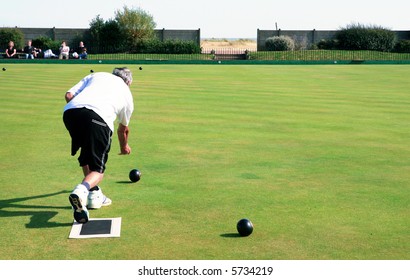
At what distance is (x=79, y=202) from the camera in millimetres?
6359

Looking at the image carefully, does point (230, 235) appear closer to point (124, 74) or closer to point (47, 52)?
point (124, 74)

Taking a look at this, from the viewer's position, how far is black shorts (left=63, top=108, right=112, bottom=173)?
684 centimetres

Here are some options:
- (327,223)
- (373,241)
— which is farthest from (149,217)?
(373,241)

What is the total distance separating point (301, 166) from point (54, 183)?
367 centimetres

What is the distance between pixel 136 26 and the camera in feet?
194

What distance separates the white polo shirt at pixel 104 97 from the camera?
6918mm

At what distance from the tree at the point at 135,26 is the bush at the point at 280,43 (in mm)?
10954

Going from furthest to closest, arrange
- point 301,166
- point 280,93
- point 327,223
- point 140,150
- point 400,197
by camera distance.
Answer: point 280,93, point 140,150, point 301,166, point 400,197, point 327,223

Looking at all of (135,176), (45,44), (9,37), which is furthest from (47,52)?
(135,176)

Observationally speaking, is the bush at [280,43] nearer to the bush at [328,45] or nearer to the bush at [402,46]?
the bush at [328,45]

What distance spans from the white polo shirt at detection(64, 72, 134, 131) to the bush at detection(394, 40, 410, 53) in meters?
54.1

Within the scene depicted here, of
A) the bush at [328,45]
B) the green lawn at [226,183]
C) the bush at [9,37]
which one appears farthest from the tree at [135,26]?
the green lawn at [226,183]

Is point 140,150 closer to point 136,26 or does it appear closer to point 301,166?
point 301,166

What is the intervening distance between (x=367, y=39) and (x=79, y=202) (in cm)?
5495
